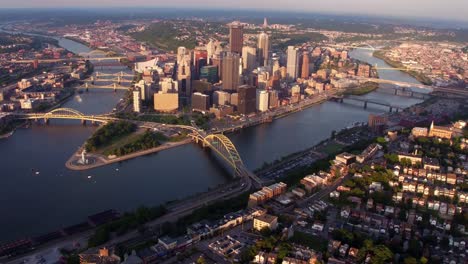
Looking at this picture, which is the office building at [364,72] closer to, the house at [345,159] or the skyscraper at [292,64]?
the skyscraper at [292,64]

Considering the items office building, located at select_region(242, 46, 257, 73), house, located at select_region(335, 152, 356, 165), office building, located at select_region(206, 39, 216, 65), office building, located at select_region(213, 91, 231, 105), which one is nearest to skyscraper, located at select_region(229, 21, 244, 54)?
office building, located at select_region(206, 39, 216, 65)

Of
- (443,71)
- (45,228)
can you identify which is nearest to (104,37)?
(443,71)

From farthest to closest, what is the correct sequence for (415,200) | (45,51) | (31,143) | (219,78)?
1. (45,51)
2. (219,78)
3. (31,143)
4. (415,200)

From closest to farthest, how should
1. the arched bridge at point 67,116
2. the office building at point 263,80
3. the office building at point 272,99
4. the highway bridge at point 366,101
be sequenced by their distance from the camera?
the arched bridge at point 67,116 < the office building at point 272,99 < the highway bridge at point 366,101 < the office building at point 263,80

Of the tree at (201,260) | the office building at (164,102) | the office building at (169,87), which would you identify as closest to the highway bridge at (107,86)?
the office building at (169,87)

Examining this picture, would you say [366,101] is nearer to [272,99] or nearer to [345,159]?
[272,99]

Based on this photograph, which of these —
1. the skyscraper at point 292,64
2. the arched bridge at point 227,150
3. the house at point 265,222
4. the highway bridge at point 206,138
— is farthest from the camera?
the skyscraper at point 292,64

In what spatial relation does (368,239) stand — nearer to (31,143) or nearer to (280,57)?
(31,143)

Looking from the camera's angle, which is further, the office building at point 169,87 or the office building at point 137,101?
the office building at point 169,87
